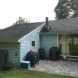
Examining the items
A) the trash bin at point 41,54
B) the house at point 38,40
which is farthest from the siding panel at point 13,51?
the trash bin at point 41,54

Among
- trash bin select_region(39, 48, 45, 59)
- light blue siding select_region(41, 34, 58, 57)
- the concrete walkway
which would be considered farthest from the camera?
light blue siding select_region(41, 34, 58, 57)

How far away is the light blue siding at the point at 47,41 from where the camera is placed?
45.0 ft

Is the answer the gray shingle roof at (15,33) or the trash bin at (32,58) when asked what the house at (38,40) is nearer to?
the gray shingle roof at (15,33)

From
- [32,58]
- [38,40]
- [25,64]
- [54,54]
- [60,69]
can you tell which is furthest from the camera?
[38,40]

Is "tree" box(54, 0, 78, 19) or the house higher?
"tree" box(54, 0, 78, 19)

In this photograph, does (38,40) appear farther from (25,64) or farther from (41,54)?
(25,64)

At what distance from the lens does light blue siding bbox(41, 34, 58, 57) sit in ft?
45.0

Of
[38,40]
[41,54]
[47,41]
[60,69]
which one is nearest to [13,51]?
[60,69]

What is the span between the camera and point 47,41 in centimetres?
1409

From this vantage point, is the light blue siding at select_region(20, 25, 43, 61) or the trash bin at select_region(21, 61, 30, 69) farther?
the light blue siding at select_region(20, 25, 43, 61)

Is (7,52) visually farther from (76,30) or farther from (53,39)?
(76,30)

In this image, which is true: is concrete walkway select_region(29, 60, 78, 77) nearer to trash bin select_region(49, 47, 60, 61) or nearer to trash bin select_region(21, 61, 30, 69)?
trash bin select_region(21, 61, 30, 69)

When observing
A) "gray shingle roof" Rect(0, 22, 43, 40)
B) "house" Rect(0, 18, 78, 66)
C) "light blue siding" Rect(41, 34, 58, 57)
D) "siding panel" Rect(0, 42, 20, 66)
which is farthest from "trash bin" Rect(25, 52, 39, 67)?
"light blue siding" Rect(41, 34, 58, 57)

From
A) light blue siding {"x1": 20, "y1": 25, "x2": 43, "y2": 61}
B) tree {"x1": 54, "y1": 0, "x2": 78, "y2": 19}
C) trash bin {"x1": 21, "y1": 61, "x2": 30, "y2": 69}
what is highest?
tree {"x1": 54, "y1": 0, "x2": 78, "y2": 19}
